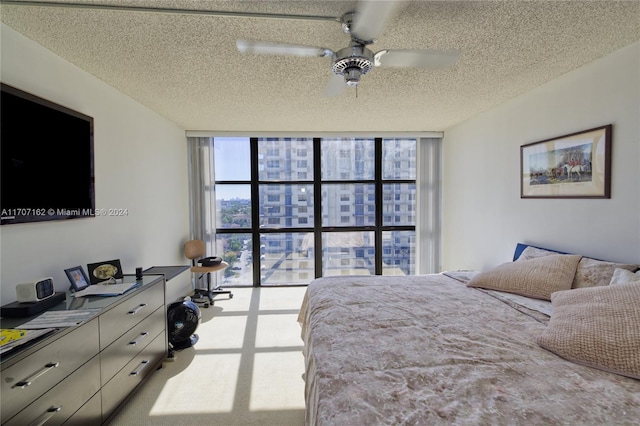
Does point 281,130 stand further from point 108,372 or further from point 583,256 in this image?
point 583,256

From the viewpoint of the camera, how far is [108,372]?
5.71 feet

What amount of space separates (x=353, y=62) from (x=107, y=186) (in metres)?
2.35

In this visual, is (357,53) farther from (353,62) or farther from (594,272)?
(594,272)

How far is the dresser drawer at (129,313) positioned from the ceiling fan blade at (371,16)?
2.19m

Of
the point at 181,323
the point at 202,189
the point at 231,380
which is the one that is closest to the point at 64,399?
the point at 231,380

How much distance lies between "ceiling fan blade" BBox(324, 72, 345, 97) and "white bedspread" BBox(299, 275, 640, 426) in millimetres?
1622

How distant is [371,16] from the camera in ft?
4.21

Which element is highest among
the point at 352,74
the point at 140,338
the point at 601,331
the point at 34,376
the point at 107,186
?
the point at 352,74

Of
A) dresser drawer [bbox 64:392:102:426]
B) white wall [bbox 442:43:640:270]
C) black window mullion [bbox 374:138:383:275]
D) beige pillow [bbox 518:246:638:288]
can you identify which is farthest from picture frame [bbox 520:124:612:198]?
dresser drawer [bbox 64:392:102:426]

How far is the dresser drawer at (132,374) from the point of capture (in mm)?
1738

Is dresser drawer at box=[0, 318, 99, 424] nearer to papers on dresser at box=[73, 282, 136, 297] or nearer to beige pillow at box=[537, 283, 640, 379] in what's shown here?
papers on dresser at box=[73, 282, 136, 297]

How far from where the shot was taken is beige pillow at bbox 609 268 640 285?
1684mm

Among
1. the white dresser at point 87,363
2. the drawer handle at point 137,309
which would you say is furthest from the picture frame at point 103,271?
the drawer handle at point 137,309

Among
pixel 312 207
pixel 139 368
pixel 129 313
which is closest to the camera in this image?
pixel 129 313
